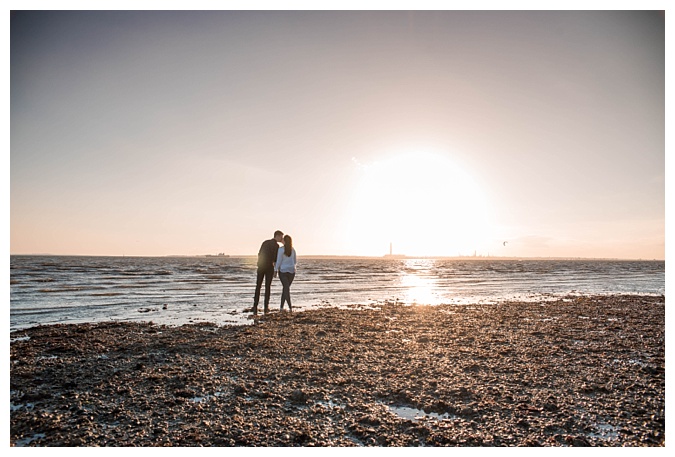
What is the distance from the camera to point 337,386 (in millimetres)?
7668

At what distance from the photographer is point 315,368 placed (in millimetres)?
8789

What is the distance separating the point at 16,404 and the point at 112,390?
148 cm

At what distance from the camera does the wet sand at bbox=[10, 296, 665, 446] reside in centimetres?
572

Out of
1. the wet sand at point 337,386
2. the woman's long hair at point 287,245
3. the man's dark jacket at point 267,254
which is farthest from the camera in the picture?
the woman's long hair at point 287,245

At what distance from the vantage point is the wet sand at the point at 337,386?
5723 mm

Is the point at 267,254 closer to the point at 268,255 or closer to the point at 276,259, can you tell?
the point at 268,255

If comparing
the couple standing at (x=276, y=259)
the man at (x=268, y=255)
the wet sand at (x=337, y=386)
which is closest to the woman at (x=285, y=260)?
the couple standing at (x=276, y=259)

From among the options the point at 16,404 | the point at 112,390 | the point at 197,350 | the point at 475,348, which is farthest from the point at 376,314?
the point at 16,404

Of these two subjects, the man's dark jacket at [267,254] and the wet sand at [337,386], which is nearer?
the wet sand at [337,386]

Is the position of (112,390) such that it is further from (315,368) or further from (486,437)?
(486,437)

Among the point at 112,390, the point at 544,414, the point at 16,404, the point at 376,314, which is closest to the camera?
the point at 544,414

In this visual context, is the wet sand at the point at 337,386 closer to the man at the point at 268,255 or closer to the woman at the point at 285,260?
the man at the point at 268,255

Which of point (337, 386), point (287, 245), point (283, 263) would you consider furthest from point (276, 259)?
point (337, 386)

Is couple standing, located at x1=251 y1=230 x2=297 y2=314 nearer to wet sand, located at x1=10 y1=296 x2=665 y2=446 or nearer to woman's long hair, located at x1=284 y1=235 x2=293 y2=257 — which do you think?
woman's long hair, located at x1=284 y1=235 x2=293 y2=257
